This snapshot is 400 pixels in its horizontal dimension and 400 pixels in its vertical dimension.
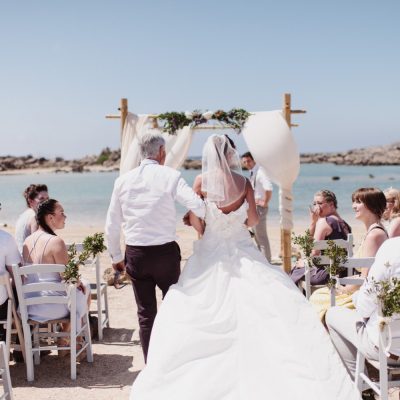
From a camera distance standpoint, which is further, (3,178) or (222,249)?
(3,178)

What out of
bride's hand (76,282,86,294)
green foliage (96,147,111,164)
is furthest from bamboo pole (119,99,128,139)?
green foliage (96,147,111,164)

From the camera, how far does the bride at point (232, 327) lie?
2.83 meters

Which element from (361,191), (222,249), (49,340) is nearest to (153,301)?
(222,249)

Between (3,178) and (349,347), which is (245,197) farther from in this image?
(3,178)

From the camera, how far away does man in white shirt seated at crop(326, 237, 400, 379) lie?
9.73ft

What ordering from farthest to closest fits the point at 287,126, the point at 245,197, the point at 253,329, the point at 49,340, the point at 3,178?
the point at 3,178
the point at 287,126
the point at 49,340
the point at 245,197
the point at 253,329

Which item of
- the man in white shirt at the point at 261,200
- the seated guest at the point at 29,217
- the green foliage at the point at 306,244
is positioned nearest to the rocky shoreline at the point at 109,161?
the man in white shirt at the point at 261,200

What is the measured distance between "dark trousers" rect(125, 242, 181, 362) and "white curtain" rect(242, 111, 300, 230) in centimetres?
392

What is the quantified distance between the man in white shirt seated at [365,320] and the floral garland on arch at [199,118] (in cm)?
419

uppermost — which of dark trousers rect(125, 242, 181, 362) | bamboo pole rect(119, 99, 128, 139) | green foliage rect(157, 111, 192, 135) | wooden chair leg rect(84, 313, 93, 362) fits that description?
bamboo pole rect(119, 99, 128, 139)

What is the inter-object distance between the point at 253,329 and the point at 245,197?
1.21m

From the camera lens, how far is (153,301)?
4.06m

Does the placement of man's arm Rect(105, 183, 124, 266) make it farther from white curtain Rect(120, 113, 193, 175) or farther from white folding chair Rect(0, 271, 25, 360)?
white curtain Rect(120, 113, 193, 175)

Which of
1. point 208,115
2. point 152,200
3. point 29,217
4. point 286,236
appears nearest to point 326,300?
point 152,200
